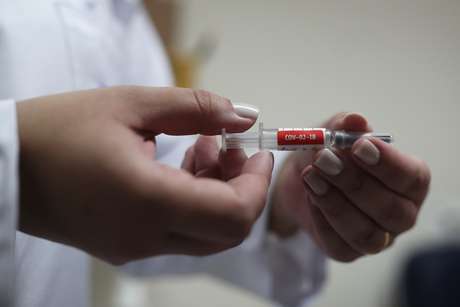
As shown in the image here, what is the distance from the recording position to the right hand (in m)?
0.27

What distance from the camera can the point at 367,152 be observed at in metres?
0.39

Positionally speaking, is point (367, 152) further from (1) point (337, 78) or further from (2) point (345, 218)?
(1) point (337, 78)

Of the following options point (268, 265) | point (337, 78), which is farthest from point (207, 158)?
point (337, 78)

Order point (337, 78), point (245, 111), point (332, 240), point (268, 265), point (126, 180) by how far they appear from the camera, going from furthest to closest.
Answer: point (337, 78) → point (268, 265) → point (332, 240) → point (245, 111) → point (126, 180)

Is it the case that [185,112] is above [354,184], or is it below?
above

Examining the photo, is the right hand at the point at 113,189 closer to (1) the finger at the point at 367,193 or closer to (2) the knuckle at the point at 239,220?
(2) the knuckle at the point at 239,220

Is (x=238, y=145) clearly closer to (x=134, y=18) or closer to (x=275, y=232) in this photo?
(x=275, y=232)

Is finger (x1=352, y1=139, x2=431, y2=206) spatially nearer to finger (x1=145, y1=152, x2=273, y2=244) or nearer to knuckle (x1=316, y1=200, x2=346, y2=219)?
knuckle (x1=316, y1=200, x2=346, y2=219)

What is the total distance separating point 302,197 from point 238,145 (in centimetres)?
20

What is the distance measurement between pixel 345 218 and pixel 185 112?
0.25 metres

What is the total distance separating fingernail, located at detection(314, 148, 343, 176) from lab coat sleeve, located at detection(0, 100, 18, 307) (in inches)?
11.4

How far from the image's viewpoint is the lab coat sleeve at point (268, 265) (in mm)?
671

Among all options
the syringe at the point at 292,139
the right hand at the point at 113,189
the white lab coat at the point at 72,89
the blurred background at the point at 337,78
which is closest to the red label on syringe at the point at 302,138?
the syringe at the point at 292,139

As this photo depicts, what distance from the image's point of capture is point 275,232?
690mm
